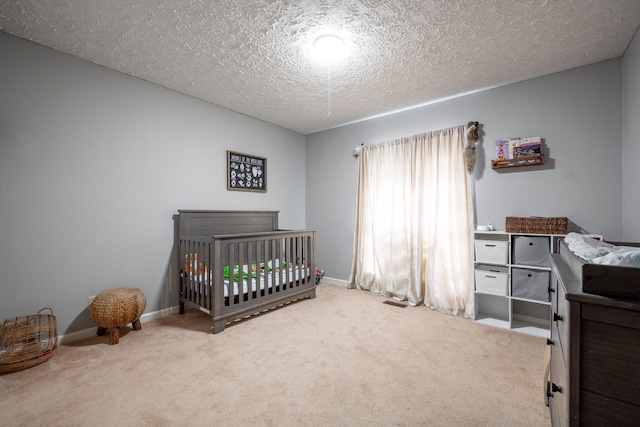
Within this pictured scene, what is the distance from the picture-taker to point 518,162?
8.33ft

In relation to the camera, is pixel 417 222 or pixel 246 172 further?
pixel 246 172

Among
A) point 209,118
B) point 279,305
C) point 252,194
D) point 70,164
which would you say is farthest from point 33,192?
point 279,305

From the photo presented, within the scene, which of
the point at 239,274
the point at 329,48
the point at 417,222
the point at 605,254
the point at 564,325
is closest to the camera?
the point at 564,325

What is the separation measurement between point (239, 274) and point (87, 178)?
1567mm

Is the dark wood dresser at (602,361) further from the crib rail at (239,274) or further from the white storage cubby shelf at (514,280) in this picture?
the crib rail at (239,274)

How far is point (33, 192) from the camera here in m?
2.07

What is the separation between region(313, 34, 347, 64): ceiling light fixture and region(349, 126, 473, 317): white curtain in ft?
5.02

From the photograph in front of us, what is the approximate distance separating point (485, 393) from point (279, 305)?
206 centimetres

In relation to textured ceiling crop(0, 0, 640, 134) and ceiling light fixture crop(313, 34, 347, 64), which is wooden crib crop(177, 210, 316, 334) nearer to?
textured ceiling crop(0, 0, 640, 134)

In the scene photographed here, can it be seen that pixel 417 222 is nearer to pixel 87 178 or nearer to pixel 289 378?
pixel 289 378

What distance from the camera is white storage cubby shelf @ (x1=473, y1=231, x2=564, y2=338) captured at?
2316mm

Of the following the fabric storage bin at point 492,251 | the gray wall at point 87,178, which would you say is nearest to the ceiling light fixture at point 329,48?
the gray wall at point 87,178

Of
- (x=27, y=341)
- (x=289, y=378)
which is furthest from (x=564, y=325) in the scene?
(x=27, y=341)

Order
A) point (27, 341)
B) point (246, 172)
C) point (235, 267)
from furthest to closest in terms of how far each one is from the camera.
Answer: point (246, 172) < point (235, 267) < point (27, 341)
